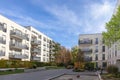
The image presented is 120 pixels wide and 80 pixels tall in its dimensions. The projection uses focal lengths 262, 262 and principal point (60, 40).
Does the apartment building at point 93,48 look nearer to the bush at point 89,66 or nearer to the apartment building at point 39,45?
the apartment building at point 39,45

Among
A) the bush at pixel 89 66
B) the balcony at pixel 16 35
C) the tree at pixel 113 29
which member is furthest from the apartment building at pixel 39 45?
the tree at pixel 113 29

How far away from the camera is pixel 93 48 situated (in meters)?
91.8

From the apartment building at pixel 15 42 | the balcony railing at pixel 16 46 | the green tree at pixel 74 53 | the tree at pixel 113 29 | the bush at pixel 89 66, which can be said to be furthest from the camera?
the green tree at pixel 74 53

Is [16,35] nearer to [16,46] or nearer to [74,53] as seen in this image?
[16,46]

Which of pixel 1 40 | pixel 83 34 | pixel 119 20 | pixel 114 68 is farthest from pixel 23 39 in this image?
pixel 119 20

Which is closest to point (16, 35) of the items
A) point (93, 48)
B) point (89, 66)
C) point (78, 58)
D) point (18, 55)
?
point (18, 55)

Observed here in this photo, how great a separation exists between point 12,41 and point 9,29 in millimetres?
3801

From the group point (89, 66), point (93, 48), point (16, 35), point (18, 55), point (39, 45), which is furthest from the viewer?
point (39, 45)

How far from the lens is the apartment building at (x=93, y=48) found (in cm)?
8775

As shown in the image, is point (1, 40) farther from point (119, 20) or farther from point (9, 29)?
A: point (119, 20)

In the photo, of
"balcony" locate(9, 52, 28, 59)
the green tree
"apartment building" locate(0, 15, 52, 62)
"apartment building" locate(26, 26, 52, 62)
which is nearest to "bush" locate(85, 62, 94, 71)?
"apartment building" locate(0, 15, 52, 62)

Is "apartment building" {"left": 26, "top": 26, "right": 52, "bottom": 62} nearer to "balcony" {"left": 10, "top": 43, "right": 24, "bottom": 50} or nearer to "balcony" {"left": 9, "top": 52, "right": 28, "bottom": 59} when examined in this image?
"balcony" {"left": 9, "top": 52, "right": 28, "bottom": 59}

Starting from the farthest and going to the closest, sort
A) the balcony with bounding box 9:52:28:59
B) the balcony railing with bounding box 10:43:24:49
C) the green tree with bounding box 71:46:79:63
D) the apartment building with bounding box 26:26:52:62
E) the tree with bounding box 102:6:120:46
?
1. the green tree with bounding box 71:46:79:63
2. the apartment building with bounding box 26:26:52:62
3. the balcony railing with bounding box 10:43:24:49
4. the balcony with bounding box 9:52:28:59
5. the tree with bounding box 102:6:120:46

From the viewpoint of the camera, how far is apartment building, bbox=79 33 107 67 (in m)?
87.8
